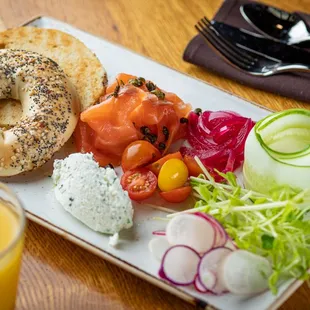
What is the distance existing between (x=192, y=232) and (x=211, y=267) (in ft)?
0.39

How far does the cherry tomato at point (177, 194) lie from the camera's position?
231cm

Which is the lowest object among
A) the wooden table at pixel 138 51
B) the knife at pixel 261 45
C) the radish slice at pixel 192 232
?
the wooden table at pixel 138 51

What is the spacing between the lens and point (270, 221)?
2074mm

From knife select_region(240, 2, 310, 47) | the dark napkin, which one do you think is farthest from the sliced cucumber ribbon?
knife select_region(240, 2, 310, 47)

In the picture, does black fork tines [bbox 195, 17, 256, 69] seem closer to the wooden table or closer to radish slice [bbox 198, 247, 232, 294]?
the wooden table

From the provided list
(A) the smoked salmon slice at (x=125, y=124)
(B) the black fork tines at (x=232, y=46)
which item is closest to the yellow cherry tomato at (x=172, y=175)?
(A) the smoked salmon slice at (x=125, y=124)

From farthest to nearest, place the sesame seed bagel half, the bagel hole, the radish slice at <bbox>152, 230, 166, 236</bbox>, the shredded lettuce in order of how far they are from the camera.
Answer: the sesame seed bagel half → the bagel hole → the radish slice at <bbox>152, 230, 166, 236</bbox> → the shredded lettuce

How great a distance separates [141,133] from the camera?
2531mm

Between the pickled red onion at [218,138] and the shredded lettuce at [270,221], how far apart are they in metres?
0.18

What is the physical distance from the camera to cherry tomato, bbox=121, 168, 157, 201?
7.59 feet

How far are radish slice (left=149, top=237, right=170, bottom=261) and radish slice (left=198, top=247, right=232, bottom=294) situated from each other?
155 mm

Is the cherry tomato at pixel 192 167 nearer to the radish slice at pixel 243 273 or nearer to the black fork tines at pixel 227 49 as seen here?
the radish slice at pixel 243 273

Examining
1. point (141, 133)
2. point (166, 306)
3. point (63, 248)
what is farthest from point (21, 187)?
point (166, 306)

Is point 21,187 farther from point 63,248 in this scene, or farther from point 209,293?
point 209,293
